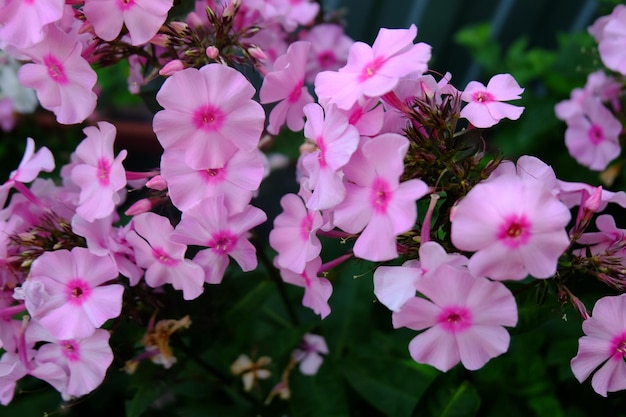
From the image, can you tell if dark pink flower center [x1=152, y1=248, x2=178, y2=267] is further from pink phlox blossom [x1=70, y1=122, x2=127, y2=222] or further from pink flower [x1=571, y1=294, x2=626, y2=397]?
pink flower [x1=571, y1=294, x2=626, y2=397]

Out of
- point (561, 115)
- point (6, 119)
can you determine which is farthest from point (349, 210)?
point (6, 119)

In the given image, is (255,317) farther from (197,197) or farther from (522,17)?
(522,17)

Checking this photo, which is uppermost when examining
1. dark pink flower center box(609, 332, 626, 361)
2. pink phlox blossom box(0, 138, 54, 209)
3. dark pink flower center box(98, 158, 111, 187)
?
dark pink flower center box(609, 332, 626, 361)

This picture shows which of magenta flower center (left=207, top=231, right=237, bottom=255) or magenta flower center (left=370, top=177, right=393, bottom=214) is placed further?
magenta flower center (left=207, top=231, right=237, bottom=255)

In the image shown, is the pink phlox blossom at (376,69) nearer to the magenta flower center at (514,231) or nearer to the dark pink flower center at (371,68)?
the dark pink flower center at (371,68)

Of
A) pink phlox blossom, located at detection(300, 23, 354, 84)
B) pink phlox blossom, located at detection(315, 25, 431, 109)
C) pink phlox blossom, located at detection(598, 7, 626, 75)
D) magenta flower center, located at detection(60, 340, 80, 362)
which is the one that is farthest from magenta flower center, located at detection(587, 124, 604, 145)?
magenta flower center, located at detection(60, 340, 80, 362)

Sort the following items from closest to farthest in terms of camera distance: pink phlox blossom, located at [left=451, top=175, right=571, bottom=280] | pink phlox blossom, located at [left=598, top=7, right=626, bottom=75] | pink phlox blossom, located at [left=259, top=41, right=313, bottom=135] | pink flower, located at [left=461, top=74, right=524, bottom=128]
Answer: pink phlox blossom, located at [left=451, top=175, right=571, bottom=280], pink flower, located at [left=461, top=74, right=524, bottom=128], pink phlox blossom, located at [left=259, top=41, right=313, bottom=135], pink phlox blossom, located at [left=598, top=7, right=626, bottom=75]

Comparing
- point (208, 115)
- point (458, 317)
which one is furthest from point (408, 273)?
point (208, 115)
